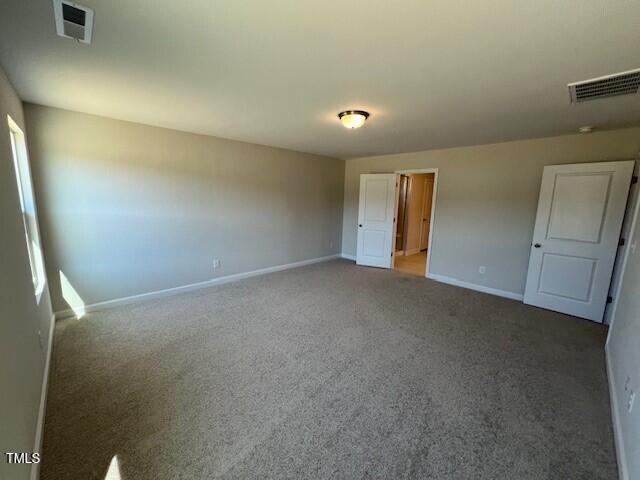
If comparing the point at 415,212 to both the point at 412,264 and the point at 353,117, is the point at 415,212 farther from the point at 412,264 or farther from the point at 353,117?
Answer: the point at 353,117

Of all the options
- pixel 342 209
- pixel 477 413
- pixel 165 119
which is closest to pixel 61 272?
pixel 165 119

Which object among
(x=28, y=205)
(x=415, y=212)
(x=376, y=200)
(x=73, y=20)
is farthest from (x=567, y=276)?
(x=28, y=205)

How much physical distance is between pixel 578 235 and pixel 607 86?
2087 millimetres

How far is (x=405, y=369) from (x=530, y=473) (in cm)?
96

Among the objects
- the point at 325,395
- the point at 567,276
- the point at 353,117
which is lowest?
the point at 325,395

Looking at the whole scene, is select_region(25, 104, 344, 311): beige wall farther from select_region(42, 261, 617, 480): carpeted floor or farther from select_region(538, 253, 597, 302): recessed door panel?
select_region(538, 253, 597, 302): recessed door panel

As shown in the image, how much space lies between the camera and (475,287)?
4418mm

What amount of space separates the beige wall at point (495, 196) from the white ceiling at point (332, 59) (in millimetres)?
461

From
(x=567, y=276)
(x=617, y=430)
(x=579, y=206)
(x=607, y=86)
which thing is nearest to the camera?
(x=617, y=430)

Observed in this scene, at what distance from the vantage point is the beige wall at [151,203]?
2936 millimetres

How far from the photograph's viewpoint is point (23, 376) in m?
1.42

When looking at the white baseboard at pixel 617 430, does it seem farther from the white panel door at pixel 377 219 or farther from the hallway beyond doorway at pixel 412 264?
the white panel door at pixel 377 219

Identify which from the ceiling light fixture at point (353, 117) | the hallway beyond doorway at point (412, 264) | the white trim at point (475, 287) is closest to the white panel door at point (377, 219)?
the hallway beyond doorway at point (412, 264)

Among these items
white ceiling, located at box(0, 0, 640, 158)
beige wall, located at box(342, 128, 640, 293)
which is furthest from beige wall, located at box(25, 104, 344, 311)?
beige wall, located at box(342, 128, 640, 293)
